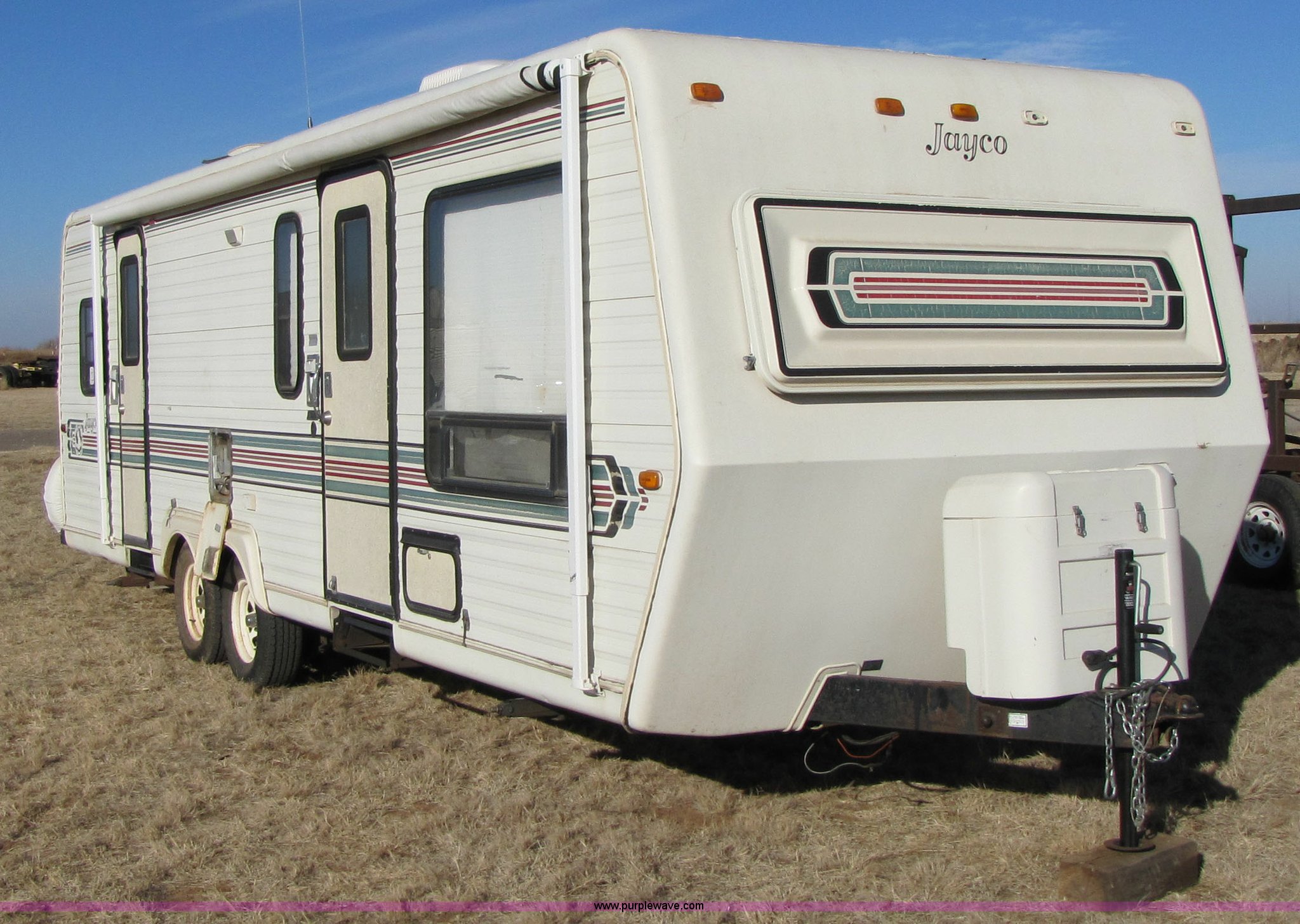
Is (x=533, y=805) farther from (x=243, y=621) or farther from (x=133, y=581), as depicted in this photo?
(x=133, y=581)

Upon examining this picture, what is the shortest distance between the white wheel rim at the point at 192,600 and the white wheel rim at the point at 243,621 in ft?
1.72

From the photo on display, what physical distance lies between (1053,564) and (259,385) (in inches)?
156

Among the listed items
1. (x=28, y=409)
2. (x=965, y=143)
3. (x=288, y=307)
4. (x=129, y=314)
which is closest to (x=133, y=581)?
(x=129, y=314)

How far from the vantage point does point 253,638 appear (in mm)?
6734

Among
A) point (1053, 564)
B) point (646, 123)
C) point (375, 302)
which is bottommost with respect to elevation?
point (1053, 564)

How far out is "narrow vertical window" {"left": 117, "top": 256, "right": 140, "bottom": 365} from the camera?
300 inches

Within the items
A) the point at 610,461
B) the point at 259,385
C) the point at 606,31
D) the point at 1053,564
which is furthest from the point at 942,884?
the point at 259,385

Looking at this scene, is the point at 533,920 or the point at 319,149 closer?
the point at 533,920

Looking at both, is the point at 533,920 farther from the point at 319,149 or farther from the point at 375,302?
the point at 319,149

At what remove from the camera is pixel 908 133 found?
4.25 meters

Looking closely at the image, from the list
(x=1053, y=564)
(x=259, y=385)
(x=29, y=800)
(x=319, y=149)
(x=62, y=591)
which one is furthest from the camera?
(x=62, y=591)

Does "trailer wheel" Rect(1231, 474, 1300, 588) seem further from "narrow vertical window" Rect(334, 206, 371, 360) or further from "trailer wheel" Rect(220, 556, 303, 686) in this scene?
"trailer wheel" Rect(220, 556, 303, 686)

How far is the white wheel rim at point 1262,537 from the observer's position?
808 centimetres

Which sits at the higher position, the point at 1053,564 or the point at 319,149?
the point at 319,149
